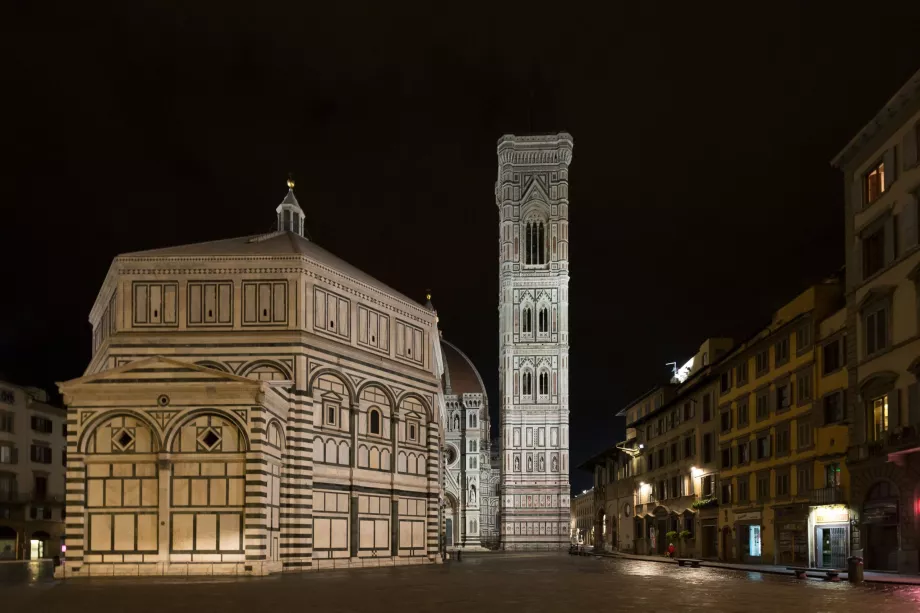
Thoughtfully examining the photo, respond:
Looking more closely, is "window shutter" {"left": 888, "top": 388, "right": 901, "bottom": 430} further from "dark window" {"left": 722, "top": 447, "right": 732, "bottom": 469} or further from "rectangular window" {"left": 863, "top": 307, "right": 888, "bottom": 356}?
"dark window" {"left": 722, "top": 447, "right": 732, "bottom": 469}

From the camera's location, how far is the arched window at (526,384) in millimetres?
118000

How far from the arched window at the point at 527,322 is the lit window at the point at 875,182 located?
77.4 meters

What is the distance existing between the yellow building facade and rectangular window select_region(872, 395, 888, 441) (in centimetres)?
352

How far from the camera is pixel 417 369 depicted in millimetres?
57000

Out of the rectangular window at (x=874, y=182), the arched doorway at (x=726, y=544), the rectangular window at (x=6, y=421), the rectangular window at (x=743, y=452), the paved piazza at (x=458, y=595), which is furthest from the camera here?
the rectangular window at (x=6, y=421)

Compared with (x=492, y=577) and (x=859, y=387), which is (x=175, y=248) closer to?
(x=492, y=577)

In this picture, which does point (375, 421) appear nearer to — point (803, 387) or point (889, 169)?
point (803, 387)

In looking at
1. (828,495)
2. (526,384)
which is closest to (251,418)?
(828,495)

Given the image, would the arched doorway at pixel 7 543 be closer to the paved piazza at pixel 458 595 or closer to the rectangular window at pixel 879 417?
the paved piazza at pixel 458 595

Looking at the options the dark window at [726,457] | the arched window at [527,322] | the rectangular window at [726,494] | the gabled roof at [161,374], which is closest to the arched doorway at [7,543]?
the gabled roof at [161,374]

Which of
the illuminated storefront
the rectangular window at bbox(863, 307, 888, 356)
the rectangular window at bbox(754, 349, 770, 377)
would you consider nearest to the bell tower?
the rectangular window at bbox(754, 349, 770, 377)

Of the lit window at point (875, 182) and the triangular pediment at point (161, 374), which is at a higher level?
the lit window at point (875, 182)

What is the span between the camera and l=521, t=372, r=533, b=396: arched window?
4646 inches

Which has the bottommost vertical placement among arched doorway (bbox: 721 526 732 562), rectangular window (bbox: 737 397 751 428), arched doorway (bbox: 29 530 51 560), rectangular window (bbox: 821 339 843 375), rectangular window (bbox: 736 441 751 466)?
arched doorway (bbox: 29 530 51 560)
